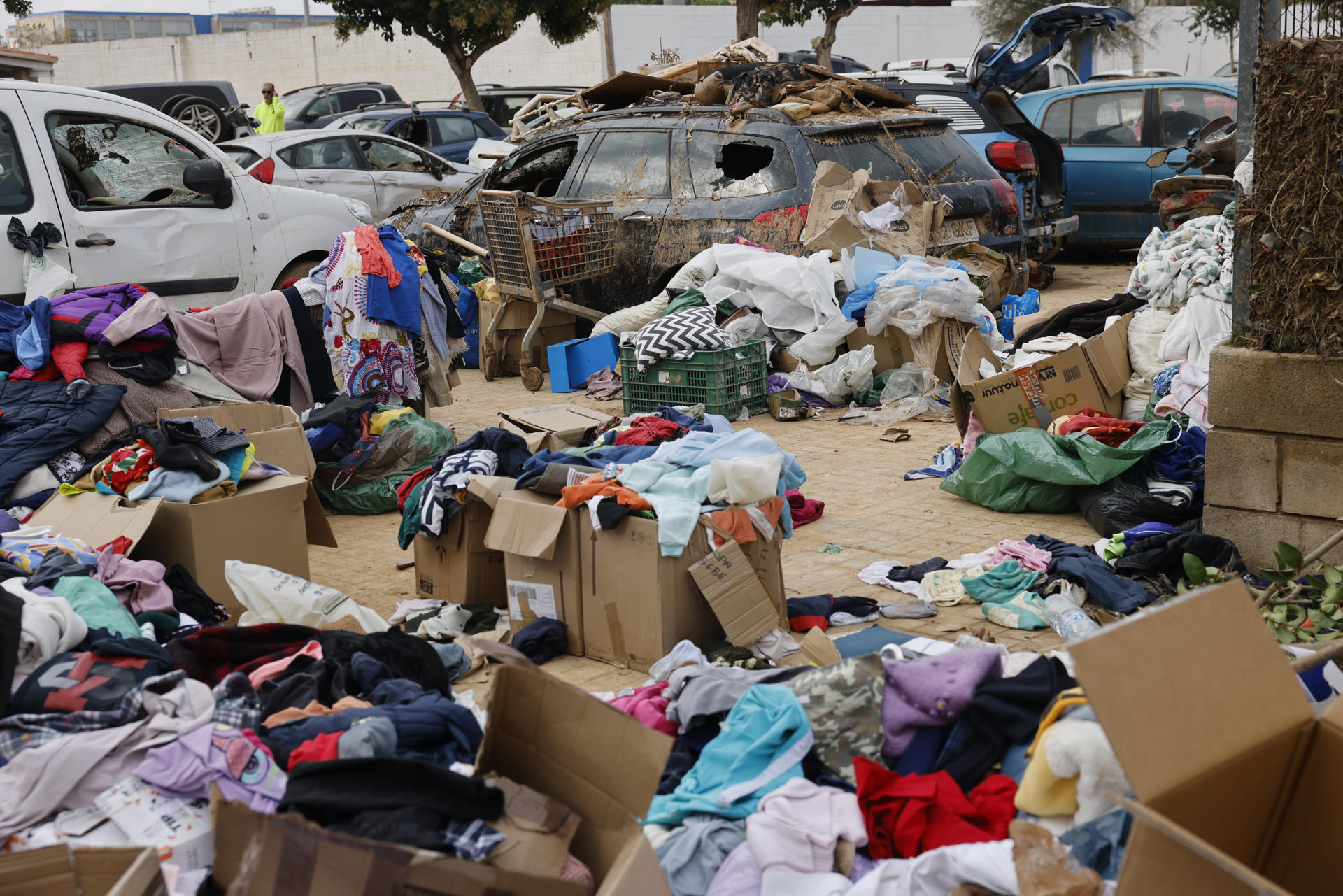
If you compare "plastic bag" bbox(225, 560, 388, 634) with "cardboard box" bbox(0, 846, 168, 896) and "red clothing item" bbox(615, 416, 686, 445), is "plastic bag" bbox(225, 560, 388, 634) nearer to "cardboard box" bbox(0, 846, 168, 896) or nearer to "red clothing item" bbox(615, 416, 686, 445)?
"red clothing item" bbox(615, 416, 686, 445)

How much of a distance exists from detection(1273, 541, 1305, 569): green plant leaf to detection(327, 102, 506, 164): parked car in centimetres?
1484

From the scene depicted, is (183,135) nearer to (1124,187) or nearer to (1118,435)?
(1118,435)

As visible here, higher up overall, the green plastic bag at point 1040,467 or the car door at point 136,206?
the car door at point 136,206

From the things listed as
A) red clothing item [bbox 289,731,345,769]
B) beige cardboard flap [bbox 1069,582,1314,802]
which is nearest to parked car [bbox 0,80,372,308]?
red clothing item [bbox 289,731,345,769]

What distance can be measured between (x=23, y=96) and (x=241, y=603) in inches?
172

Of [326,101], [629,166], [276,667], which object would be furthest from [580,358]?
[326,101]

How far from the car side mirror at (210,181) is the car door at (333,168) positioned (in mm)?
5841

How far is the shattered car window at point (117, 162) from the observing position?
294 inches

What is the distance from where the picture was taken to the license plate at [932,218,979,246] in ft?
29.2

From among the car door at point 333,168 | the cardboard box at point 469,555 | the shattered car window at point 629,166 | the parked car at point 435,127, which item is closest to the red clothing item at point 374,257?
the cardboard box at point 469,555

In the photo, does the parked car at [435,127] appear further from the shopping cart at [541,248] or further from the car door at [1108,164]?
the shopping cart at [541,248]

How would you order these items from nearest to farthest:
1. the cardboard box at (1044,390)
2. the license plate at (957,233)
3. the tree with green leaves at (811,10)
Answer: the cardboard box at (1044,390) → the license plate at (957,233) → the tree with green leaves at (811,10)

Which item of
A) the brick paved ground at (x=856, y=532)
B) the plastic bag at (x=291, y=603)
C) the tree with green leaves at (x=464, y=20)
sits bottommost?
the brick paved ground at (x=856, y=532)

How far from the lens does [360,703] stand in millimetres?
3441
